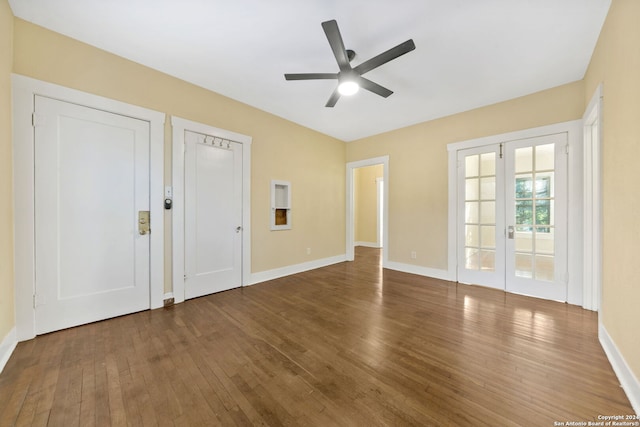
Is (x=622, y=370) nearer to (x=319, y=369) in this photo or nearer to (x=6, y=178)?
(x=319, y=369)

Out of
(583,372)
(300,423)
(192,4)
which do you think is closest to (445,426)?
(300,423)

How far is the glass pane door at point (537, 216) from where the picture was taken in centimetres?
304

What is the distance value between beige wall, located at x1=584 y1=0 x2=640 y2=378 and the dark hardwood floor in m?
0.42

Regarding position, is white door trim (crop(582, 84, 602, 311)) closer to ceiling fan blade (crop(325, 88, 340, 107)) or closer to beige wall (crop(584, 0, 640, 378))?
beige wall (crop(584, 0, 640, 378))

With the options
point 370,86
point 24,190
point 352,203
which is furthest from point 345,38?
point 352,203

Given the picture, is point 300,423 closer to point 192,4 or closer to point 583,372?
point 583,372

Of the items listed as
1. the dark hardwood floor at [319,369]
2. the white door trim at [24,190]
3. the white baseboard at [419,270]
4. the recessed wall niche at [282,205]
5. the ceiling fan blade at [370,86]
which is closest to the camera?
the dark hardwood floor at [319,369]

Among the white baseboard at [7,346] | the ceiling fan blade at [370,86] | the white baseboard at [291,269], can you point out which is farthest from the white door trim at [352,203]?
the white baseboard at [7,346]

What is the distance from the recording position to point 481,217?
12.0 ft

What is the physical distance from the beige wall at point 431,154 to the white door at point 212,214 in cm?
296

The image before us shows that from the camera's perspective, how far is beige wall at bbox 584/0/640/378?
4.87 ft

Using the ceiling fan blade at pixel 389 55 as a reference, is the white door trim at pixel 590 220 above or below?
below

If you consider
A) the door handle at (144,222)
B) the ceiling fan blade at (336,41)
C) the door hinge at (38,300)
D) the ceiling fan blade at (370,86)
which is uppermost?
the ceiling fan blade at (336,41)

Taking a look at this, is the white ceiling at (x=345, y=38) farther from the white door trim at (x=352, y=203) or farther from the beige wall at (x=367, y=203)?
the beige wall at (x=367, y=203)
